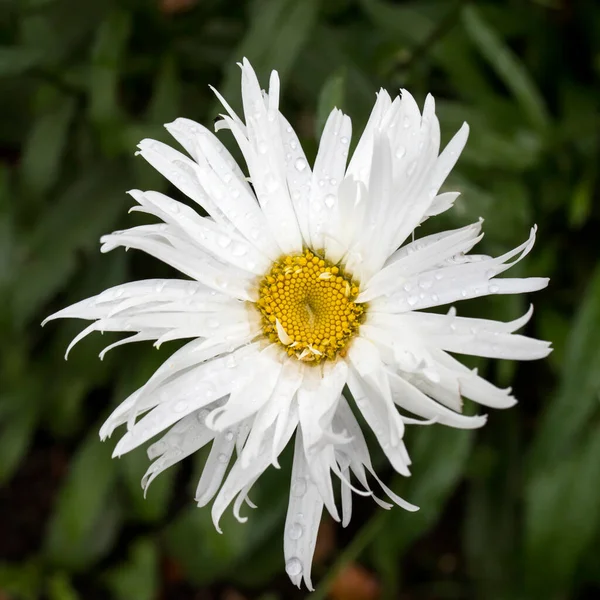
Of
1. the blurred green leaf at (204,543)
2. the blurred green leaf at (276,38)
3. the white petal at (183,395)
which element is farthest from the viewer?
the blurred green leaf at (204,543)

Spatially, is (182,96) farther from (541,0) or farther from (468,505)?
(468,505)

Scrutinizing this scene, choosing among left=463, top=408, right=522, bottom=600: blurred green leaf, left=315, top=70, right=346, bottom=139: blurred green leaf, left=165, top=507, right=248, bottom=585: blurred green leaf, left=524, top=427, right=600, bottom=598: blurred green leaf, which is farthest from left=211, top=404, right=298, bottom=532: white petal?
left=463, top=408, right=522, bottom=600: blurred green leaf

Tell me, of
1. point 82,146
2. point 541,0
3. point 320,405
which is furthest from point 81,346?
point 541,0

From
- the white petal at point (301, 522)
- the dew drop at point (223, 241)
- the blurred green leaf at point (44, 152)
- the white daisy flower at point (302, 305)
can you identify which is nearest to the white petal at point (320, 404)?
the white daisy flower at point (302, 305)

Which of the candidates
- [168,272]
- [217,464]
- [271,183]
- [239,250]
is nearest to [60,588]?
[168,272]

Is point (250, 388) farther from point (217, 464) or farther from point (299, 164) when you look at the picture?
point (299, 164)

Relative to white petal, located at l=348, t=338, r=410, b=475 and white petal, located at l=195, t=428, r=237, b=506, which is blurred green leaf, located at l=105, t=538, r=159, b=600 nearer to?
white petal, located at l=195, t=428, r=237, b=506

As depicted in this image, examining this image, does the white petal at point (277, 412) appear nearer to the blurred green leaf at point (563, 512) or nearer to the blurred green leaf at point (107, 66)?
the blurred green leaf at point (563, 512)

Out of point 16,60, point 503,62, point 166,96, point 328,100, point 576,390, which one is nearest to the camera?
point 328,100
